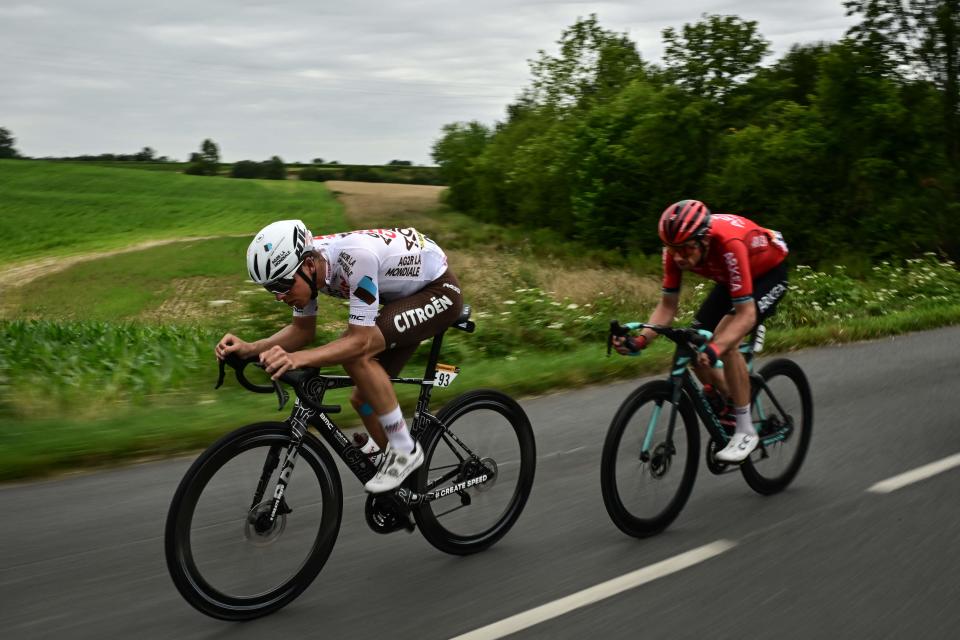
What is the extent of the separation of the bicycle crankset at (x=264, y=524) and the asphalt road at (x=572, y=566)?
1.12 ft

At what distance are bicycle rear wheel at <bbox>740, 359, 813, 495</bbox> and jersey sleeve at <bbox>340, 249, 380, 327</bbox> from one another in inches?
105

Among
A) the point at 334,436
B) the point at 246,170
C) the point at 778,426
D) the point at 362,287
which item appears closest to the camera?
the point at 362,287

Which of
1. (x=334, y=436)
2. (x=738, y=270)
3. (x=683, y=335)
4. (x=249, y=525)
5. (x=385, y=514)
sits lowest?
(x=385, y=514)

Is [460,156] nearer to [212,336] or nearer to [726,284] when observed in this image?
[212,336]

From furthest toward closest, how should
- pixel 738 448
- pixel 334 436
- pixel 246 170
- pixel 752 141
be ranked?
pixel 246 170, pixel 752 141, pixel 738 448, pixel 334 436

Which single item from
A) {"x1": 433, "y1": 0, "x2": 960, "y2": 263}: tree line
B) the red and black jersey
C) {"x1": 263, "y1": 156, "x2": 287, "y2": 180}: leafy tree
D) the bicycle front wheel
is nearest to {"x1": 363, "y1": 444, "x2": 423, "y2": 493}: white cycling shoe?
the bicycle front wheel

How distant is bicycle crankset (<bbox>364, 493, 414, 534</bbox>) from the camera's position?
14.6ft

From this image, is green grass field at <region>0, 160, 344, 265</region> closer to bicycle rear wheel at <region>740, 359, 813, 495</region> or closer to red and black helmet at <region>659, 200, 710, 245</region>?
bicycle rear wheel at <region>740, 359, 813, 495</region>

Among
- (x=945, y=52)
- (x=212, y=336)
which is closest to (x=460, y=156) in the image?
(x=945, y=52)

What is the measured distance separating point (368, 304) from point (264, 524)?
1.07 m

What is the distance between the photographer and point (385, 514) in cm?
451

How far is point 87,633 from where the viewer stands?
386 centimetres

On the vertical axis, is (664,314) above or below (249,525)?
above

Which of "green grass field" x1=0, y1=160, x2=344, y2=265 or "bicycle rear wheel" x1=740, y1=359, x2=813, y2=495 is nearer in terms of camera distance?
"bicycle rear wheel" x1=740, y1=359, x2=813, y2=495
